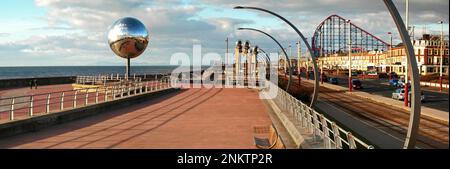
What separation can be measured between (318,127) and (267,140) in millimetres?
1616

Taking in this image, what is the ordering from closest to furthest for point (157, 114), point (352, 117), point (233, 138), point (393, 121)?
point (233, 138) → point (157, 114) → point (393, 121) → point (352, 117)

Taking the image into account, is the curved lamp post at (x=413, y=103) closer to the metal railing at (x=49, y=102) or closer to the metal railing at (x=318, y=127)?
the metal railing at (x=318, y=127)

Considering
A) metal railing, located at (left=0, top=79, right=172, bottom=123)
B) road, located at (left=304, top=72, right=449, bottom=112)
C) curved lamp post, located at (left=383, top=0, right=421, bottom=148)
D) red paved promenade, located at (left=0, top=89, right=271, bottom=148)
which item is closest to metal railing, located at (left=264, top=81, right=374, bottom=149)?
curved lamp post, located at (left=383, top=0, right=421, bottom=148)

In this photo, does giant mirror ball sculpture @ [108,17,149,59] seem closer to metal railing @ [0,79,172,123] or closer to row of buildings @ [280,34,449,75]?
metal railing @ [0,79,172,123]

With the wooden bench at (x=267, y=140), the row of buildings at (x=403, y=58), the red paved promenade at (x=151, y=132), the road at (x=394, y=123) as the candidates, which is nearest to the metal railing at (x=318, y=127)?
the wooden bench at (x=267, y=140)

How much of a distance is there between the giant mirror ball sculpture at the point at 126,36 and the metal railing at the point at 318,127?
14478mm

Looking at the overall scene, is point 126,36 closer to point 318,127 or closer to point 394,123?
point 394,123

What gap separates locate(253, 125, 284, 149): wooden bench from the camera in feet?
36.1

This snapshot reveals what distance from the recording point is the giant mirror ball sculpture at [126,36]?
103 feet

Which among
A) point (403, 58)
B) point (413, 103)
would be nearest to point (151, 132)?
point (413, 103)
